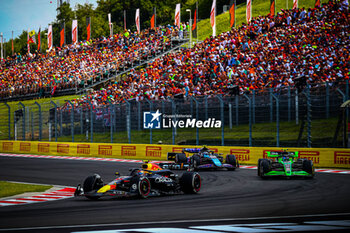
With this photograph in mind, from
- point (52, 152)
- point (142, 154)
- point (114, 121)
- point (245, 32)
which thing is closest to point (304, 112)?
point (142, 154)

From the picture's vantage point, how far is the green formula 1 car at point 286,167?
638 inches

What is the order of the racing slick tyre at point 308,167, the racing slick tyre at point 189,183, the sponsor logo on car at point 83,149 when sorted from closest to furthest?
Answer: 1. the racing slick tyre at point 189,183
2. the racing slick tyre at point 308,167
3. the sponsor logo on car at point 83,149

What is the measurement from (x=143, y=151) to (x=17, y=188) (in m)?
12.1

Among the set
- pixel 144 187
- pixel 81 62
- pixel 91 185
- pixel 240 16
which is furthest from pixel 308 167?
pixel 240 16

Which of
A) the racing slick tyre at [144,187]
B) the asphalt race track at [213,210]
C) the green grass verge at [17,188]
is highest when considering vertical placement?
the racing slick tyre at [144,187]

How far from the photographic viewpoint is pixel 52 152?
105 ft

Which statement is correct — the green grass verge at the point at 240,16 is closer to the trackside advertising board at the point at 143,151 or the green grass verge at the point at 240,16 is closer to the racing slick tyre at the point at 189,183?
the trackside advertising board at the point at 143,151

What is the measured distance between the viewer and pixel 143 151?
27.0 m

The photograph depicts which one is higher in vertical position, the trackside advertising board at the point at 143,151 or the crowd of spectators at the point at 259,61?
the crowd of spectators at the point at 259,61

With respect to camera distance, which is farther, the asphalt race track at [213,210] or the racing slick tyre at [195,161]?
the racing slick tyre at [195,161]

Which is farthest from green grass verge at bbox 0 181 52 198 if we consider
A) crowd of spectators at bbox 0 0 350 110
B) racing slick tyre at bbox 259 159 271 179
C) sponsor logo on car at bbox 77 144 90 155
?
sponsor logo on car at bbox 77 144 90 155

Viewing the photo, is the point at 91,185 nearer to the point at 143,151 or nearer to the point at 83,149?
the point at 143,151

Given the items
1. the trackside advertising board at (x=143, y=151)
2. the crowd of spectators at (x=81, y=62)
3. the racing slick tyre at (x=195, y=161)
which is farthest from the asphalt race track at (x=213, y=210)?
the crowd of spectators at (x=81, y=62)

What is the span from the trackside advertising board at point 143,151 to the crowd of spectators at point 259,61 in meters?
2.98
